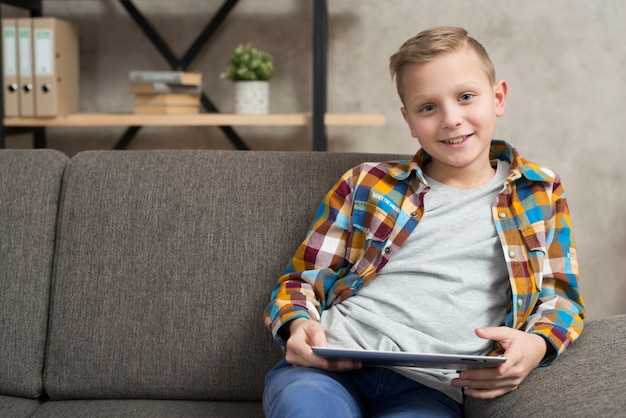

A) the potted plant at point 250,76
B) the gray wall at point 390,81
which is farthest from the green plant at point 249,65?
the gray wall at point 390,81

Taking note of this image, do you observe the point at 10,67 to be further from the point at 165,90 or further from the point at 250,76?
the point at 250,76

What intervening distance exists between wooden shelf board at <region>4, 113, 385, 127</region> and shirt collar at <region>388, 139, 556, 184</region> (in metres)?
0.94

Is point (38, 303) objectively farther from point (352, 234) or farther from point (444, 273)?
point (444, 273)

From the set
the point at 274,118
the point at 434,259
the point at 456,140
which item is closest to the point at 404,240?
the point at 434,259

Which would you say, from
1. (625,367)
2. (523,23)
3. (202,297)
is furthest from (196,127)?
(625,367)

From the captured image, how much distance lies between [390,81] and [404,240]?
134cm

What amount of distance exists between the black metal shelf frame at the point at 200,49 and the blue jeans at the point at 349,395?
3.91ft

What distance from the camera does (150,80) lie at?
A: 242 centimetres

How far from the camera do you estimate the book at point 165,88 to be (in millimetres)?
2416

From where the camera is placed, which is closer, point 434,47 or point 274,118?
point 434,47

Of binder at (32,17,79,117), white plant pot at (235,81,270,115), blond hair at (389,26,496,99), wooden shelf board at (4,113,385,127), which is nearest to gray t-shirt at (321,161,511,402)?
blond hair at (389,26,496,99)

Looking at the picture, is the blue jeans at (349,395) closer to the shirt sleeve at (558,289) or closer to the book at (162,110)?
the shirt sleeve at (558,289)

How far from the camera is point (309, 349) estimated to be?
1.21 metres

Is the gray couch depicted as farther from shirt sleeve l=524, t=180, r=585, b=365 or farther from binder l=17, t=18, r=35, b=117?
binder l=17, t=18, r=35, b=117
